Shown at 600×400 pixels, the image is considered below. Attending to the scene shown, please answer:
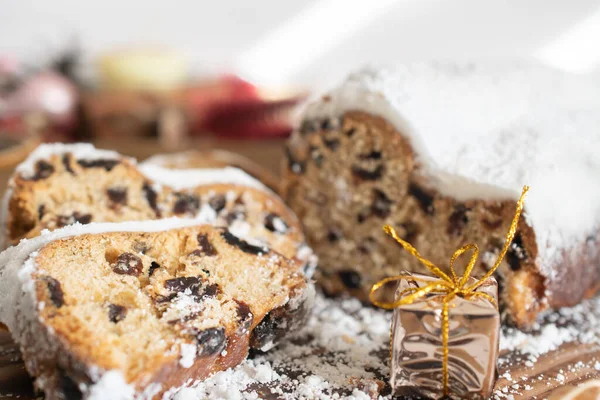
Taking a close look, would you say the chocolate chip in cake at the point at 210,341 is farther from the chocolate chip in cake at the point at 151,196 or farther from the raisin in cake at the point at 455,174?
the raisin in cake at the point at 455,174

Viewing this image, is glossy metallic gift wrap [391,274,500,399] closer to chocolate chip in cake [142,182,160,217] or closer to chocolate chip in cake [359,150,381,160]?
chocolate chip in cake [359,150,381,160]

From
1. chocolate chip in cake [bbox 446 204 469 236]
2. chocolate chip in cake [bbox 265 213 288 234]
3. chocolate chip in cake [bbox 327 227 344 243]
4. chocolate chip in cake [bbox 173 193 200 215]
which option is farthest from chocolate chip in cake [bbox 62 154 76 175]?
chocolate chip in cake [bbox 446 204 469 236]

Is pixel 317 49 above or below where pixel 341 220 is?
above

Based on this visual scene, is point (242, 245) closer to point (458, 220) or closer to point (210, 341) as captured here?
point (210, 341)

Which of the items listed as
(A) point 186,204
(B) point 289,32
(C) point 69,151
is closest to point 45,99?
(B) point 289,32

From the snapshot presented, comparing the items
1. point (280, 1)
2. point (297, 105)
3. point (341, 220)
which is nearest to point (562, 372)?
point (341, 220)

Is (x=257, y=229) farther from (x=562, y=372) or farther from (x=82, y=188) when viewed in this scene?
(x=562, y=372)
